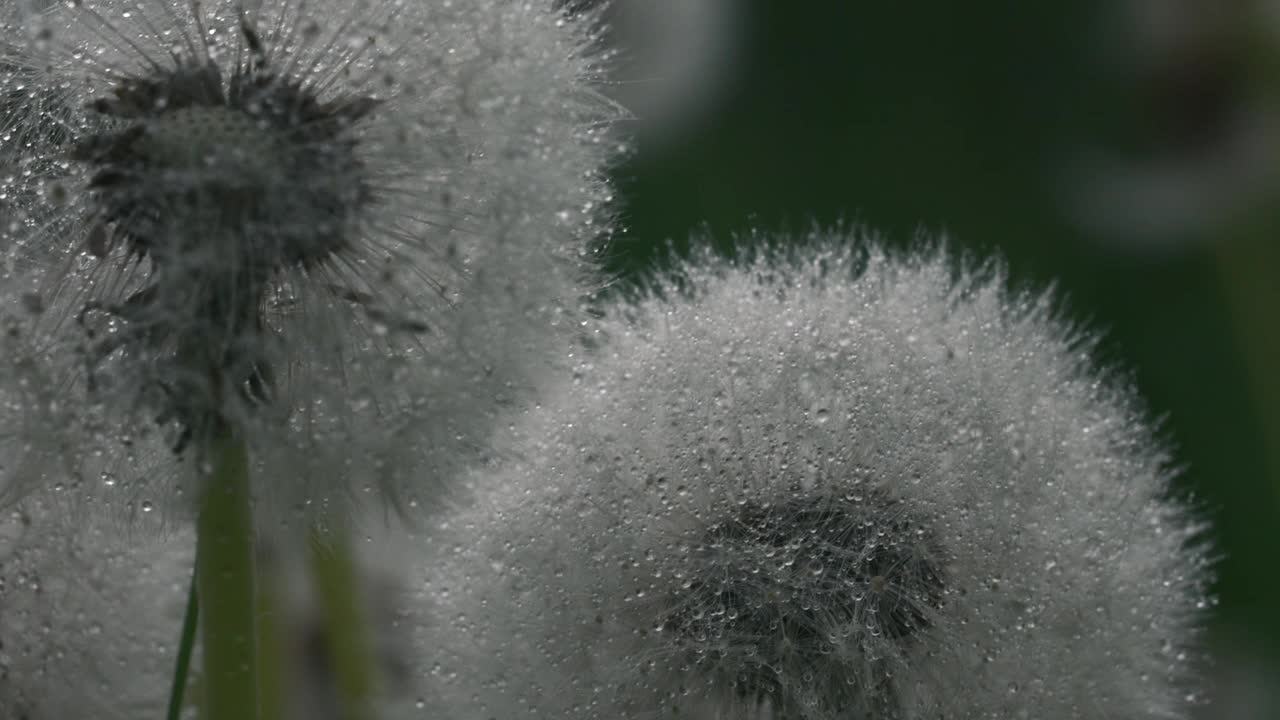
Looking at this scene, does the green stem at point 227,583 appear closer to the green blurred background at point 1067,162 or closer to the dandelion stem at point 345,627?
the dandelion stem at point 345,627

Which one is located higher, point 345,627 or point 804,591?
point 345,627

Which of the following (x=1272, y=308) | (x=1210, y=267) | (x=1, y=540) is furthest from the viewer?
(x=1210, y=267)

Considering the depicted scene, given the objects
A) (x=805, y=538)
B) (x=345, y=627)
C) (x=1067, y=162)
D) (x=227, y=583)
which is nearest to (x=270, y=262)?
(x=227, y=583)

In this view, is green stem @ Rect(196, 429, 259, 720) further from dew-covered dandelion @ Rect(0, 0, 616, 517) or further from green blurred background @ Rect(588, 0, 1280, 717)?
green blurred background @ Rect(588, 0, 1280, 717)

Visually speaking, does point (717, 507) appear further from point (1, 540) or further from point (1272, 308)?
point (1272, 308)

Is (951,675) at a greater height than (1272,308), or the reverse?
(1272,308)

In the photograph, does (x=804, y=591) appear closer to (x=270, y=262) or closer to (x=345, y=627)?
(x=270, y=262)

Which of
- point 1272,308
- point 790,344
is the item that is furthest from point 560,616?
point 1272,308
